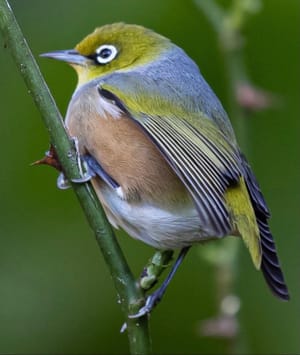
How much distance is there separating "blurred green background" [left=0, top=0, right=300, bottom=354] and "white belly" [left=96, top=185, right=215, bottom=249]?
4.83ft

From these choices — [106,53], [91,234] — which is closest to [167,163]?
[106,53]

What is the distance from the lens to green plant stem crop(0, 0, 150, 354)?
3.36m

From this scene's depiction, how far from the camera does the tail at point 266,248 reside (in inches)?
167

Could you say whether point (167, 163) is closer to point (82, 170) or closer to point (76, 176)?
point (82, 170)

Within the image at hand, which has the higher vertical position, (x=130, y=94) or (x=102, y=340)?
(x=130, y=94)

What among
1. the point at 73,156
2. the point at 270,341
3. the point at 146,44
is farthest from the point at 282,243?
the point at 73,156

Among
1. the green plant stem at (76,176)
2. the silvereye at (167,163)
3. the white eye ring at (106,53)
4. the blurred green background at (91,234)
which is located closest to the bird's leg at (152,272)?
the green plant stem at (76,176)

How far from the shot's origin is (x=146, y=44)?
5348mm

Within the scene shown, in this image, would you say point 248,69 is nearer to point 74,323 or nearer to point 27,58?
point 74,323

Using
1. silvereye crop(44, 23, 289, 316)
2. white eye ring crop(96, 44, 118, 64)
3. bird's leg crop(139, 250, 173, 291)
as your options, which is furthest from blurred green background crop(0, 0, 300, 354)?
bird's leg crop(139, 250, 173, 291)

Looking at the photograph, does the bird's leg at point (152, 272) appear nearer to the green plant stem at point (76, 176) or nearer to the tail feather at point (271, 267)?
the green plant stem at point (76, 176)

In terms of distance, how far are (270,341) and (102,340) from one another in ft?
3.39

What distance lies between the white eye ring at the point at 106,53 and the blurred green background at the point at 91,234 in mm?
1070

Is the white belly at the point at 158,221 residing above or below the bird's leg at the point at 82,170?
below
